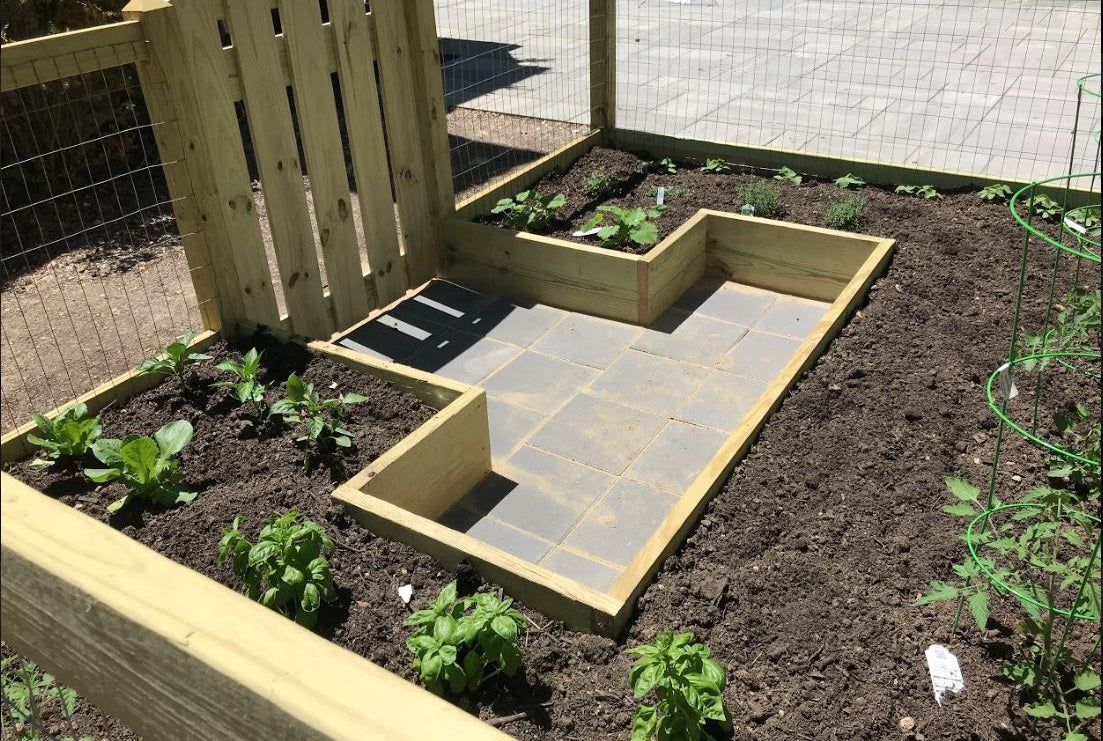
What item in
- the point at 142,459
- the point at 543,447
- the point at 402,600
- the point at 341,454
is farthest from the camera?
the point at 543,447

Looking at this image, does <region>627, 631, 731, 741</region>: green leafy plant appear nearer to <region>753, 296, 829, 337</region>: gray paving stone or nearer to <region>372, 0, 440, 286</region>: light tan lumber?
<region>753, 296, 829, 337</region>: gray paving stone

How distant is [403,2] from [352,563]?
323cm

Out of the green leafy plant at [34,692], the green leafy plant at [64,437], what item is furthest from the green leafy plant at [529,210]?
the green leafy plant at [34,692]

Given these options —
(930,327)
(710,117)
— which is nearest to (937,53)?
(710,117)

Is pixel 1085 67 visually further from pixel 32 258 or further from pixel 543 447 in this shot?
pixel 32 258

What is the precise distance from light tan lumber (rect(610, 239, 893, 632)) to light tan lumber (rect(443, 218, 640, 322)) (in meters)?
1.14

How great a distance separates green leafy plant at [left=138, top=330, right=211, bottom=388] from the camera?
168 inches

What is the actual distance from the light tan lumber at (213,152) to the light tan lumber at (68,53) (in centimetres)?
9

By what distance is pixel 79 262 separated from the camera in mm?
6574

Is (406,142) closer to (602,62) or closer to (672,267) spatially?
(672,267)

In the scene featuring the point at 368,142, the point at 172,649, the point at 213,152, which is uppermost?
the point at 172,649

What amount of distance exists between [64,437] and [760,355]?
334 centimetres

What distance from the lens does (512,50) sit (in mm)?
12375

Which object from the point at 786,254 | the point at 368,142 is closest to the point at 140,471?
the point at 368,142
